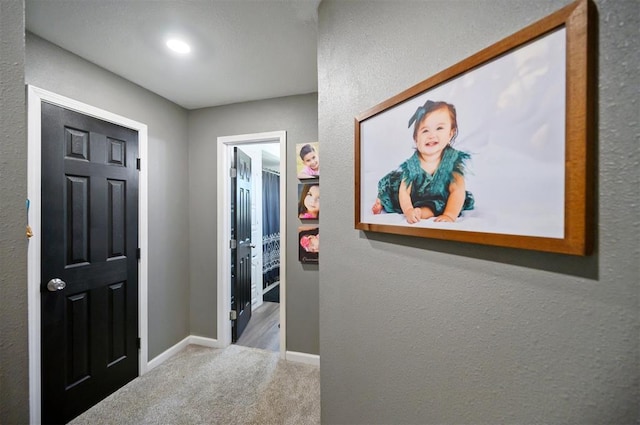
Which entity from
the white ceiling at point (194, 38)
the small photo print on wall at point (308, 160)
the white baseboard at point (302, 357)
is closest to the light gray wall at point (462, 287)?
the white ceiling at point (194, 38)

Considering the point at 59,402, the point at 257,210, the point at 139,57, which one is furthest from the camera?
the point at 257,210

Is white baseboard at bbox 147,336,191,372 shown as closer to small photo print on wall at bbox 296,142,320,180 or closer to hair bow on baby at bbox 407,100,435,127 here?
small photo print on wall at bbox 296,142,320,180

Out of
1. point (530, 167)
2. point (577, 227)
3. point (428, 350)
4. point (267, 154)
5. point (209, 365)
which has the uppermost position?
point (267, 154)

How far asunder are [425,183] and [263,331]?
2.91 meters

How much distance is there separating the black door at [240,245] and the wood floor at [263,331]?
3.6 inches

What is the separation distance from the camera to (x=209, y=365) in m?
2.33

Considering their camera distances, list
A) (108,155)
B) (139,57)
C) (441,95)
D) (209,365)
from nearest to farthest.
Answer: (441,95) → (139,57) → (108,155) → (209,365)

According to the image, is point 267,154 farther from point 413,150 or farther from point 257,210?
point 413,150

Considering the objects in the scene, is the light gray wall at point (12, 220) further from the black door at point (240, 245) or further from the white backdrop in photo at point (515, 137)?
the black door at point (240, 245)

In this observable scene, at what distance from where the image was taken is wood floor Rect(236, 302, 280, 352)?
2744mm

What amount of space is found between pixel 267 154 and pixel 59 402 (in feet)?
11.5

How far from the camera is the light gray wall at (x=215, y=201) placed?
2387mm

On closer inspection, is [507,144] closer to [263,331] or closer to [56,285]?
[56,285]

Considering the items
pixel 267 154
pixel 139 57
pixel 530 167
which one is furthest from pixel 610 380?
pixel 267 154
